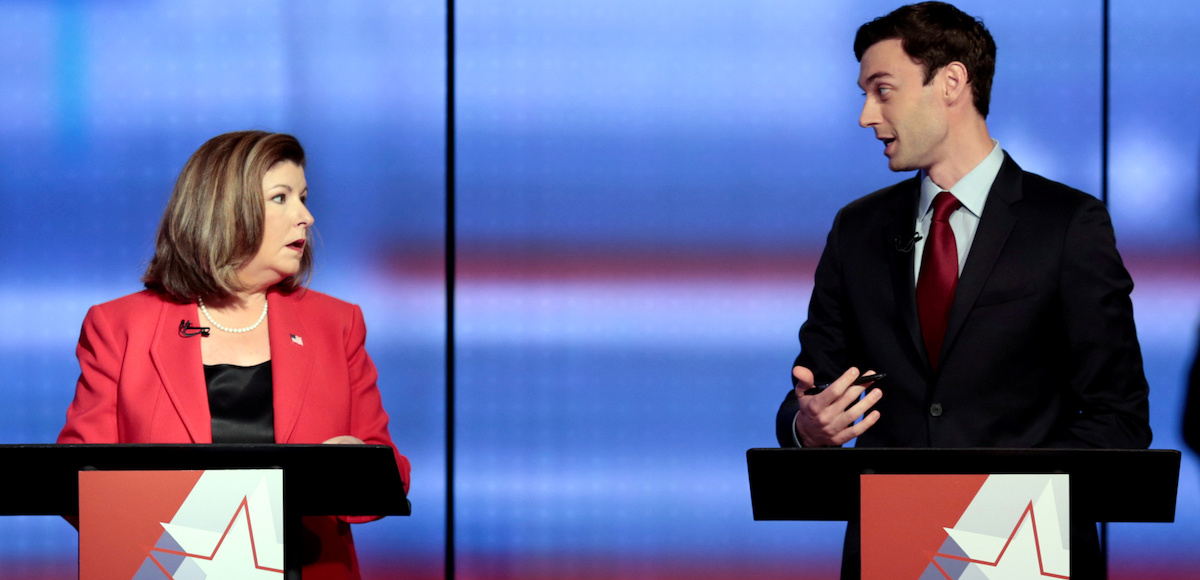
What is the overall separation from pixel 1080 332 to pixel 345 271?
241 cm

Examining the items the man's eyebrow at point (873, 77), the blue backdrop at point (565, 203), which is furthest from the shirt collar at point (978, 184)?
the blue backdrop at point (565, 203)

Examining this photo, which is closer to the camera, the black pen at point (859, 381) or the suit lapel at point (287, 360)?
the black pen at point (859, 381)

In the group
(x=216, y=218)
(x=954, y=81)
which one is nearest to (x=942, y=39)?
(x=954, y=81)

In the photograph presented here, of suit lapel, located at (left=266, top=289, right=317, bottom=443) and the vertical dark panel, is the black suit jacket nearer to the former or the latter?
suit lapel, located at (left=266, top=289, right=317, bottom=443)

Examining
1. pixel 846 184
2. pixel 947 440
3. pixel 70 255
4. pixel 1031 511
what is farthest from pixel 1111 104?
pixel 70 255

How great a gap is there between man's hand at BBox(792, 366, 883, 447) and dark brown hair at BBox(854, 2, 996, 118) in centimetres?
76

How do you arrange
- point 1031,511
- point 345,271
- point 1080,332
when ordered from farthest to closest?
point 345,271, point 1080,332, point 1031,511

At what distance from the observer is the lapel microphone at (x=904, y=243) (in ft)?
6.94

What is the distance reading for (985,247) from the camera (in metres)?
2.04

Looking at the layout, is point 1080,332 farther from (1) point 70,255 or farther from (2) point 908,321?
(1) point 70,255

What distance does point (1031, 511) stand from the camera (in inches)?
60.2

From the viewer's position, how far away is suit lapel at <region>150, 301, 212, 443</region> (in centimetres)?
203

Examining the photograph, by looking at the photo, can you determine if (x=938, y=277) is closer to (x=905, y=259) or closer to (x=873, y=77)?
(x=905, y=259)

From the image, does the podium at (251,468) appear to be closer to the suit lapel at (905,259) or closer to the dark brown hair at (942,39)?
the suit lapel at (905,259)
